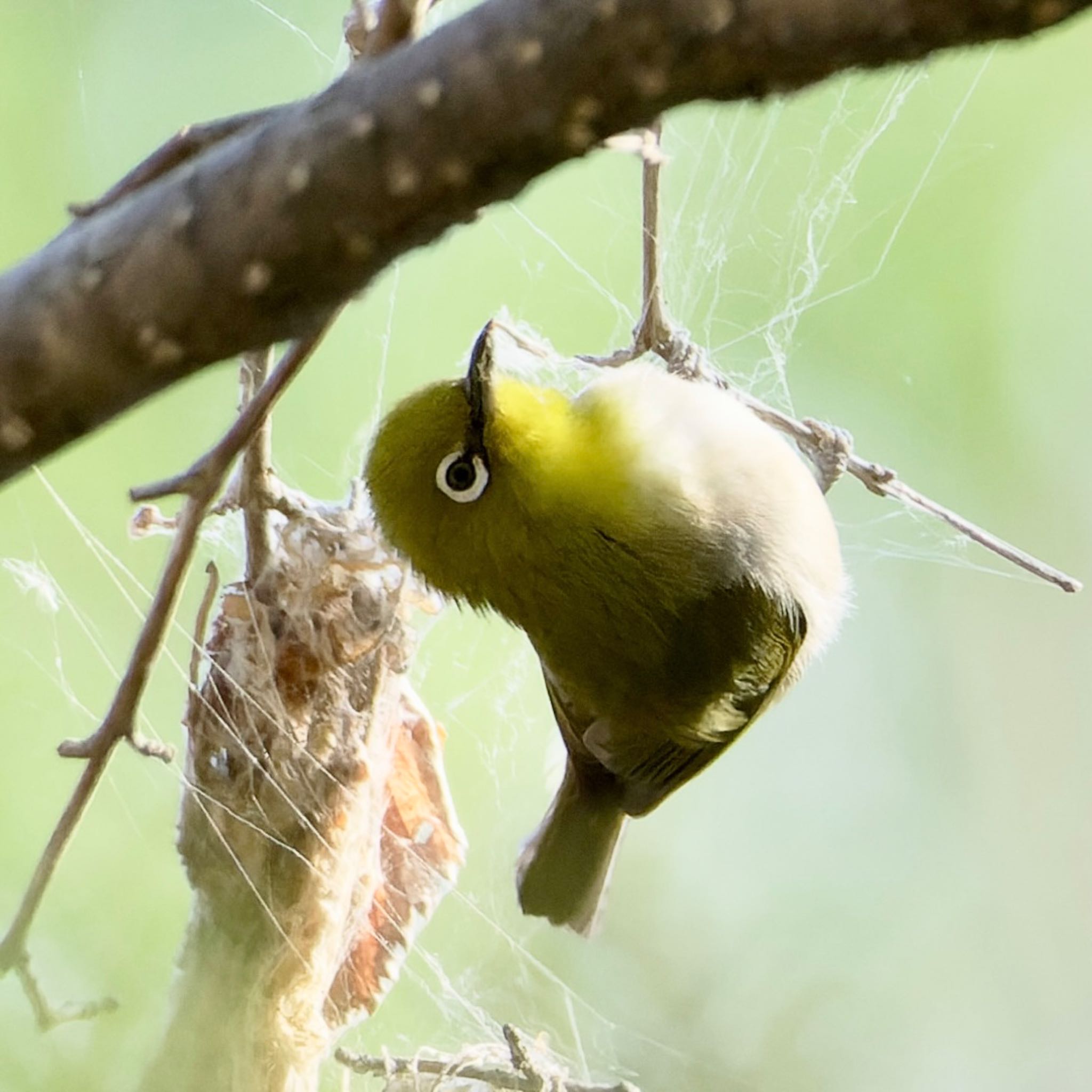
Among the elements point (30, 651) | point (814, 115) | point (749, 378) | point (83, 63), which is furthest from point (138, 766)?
point (814, 115)

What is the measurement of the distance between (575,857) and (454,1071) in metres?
0.23

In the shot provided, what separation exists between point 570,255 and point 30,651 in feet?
2.16

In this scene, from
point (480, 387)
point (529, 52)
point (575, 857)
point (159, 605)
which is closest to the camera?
point (529, 52)

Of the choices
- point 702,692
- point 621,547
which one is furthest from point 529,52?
point 702,692

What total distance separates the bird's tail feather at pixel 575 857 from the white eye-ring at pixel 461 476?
326 mm

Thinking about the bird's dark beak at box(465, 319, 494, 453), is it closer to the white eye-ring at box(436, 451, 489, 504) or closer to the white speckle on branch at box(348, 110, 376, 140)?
the white eye-ring at box(436, 451, 489, 504)

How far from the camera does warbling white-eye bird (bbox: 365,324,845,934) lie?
809mm

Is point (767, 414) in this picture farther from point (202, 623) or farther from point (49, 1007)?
point (49, 1007)

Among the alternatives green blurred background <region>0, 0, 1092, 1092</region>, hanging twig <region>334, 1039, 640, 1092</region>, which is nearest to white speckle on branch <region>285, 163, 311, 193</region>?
green blurred background <region>0, 0, 1092, 1092</region>

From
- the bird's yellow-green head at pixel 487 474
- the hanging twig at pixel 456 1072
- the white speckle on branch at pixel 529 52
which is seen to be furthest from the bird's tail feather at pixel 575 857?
the white speckle on branch at pixel 529 52

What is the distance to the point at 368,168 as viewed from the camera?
1.09ft

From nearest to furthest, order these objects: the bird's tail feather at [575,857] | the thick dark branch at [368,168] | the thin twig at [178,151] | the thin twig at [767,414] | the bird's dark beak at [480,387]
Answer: the thick dark branch at [368,168]
the thin twig at [178,151]
the bird's dark beak at [480,387]
the thin twig at [767,414]
the bird's tail feather at [575,857]

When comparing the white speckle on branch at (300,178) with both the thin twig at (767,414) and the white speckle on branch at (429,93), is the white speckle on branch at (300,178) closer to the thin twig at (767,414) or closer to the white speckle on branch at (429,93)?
the white speckle on branch at (429,93)

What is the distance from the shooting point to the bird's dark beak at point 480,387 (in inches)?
30.5
